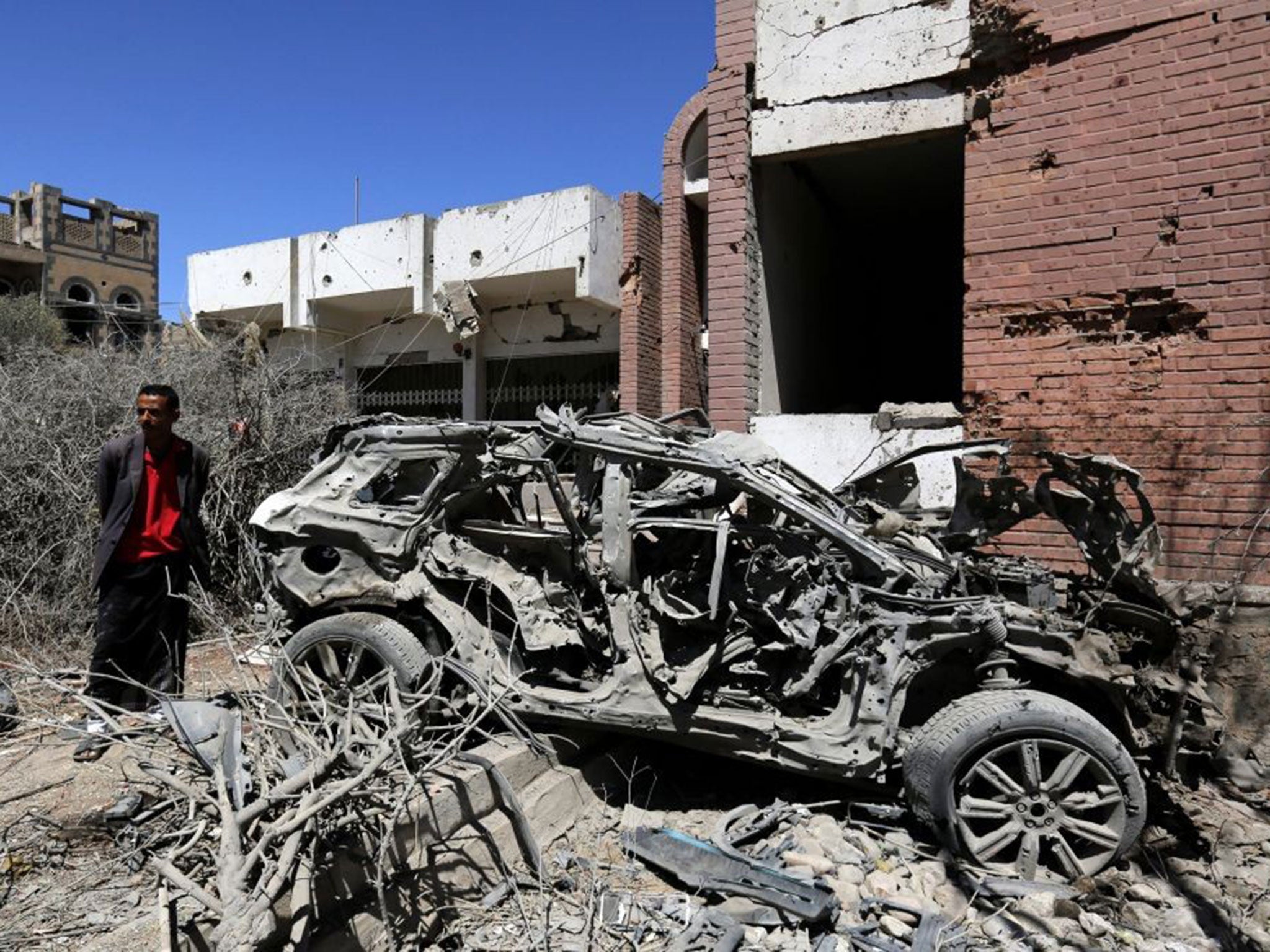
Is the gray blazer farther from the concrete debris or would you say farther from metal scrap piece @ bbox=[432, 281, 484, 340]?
metal scrap piece @ bbox=[432, 281, 484, 340]

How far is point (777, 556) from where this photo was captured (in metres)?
3.89

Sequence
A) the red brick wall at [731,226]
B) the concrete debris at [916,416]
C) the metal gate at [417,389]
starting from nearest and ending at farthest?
the concrete debris at [916,416], the red brick wall at [731,226], the metal gate at [417,389]

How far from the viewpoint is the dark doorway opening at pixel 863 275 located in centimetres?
832

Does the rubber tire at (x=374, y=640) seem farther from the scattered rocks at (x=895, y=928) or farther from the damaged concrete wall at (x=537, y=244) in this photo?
the damaged concrete wall at (x=537, y=244)

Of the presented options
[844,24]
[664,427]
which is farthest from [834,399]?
[664,427]

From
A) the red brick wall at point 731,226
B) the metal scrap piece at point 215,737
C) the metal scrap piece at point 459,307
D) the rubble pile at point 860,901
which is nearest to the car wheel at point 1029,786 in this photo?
the rubble pile at point 860,901

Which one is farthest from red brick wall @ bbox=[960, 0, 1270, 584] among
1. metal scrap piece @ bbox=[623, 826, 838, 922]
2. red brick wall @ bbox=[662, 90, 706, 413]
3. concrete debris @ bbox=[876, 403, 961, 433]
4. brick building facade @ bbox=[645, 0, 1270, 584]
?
metal scrap piece @ bbox=[623, 826, 838, 922]

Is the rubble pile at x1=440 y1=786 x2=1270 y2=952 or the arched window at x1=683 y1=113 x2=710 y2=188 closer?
the rubble pile at x1=440 y1=786 x2=1270 y2=952

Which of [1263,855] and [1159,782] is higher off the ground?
[1159,782]

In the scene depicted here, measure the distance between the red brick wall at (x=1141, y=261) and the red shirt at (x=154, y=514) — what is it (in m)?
5.78

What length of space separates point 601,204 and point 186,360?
557 cm

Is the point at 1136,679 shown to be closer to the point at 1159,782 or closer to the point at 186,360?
the point at 1159,782

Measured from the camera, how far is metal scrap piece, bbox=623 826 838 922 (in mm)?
3158

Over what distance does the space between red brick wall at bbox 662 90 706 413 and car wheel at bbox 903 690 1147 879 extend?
6418 mm
